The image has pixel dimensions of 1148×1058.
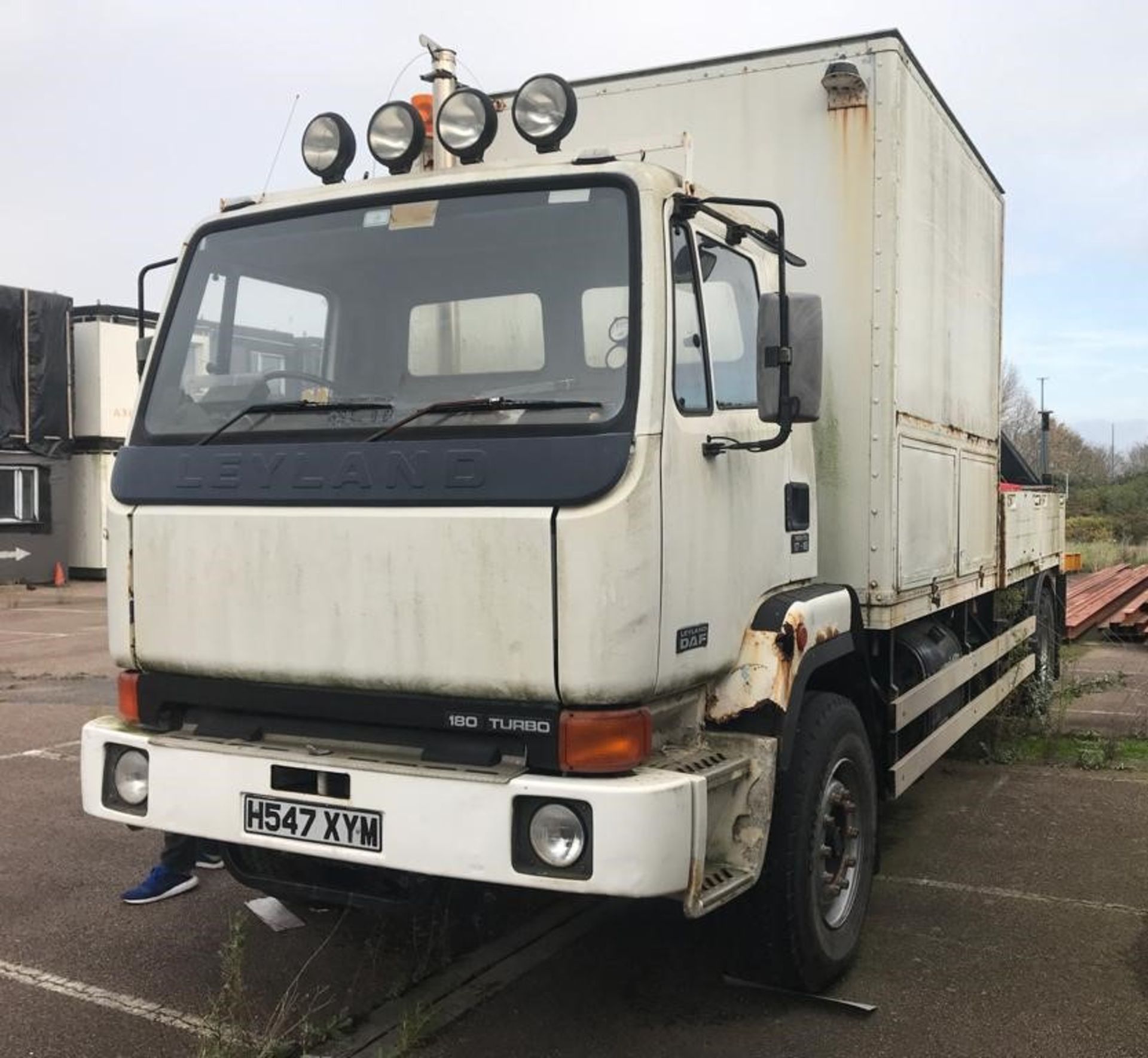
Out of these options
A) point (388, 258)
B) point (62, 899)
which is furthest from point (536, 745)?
point (62, 899)

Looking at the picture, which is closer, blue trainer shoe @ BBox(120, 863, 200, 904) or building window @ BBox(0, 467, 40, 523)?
blue trainer shoe @ BBox(120, 863, 200, 904)

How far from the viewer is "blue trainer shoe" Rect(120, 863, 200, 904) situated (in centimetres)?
476

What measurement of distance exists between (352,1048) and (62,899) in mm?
1966

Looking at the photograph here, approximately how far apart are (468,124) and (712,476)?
4.60 feet

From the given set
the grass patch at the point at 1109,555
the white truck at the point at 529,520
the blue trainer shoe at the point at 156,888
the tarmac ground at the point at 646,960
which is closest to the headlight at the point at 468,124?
the white truck at the point at 529,520

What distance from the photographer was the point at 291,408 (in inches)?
136

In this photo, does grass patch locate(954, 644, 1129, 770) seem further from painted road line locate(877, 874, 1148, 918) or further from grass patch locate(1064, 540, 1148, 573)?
grass patch locate(1064, 540, 1148, 573)

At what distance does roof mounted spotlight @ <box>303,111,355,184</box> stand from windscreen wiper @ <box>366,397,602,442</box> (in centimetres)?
118

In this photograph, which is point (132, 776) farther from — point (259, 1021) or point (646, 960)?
point (646, 960)

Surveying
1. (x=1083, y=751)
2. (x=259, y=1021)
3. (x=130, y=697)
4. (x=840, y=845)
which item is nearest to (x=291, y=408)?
(x=130, y=697)

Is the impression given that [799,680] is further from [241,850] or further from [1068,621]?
[1068,621]

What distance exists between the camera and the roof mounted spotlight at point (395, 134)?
12.6ft

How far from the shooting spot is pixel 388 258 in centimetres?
363

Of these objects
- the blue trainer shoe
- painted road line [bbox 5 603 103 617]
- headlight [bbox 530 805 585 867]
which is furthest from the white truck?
painted road line [bbox 5 603 103 617]
